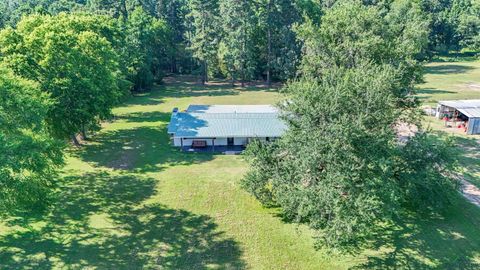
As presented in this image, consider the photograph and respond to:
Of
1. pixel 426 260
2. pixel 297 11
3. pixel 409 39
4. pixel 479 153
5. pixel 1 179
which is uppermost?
pixel 297 11

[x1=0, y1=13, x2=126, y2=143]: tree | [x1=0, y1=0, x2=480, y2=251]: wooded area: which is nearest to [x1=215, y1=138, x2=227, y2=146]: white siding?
[x1=0, y1=0, x2=480, y2=251]: wooded area

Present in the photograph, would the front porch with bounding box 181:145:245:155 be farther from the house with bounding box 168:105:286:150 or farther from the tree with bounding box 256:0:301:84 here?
the tree with bounding box 256:0:301:84

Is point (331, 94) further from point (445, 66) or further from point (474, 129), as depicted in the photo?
point (445, 66)

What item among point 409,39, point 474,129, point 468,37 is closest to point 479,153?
point 474,129

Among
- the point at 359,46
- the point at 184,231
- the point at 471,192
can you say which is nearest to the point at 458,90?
the point at 471,192

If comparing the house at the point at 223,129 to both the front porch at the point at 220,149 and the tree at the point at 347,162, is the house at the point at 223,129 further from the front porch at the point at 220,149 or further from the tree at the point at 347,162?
the tree at the point at 347,162

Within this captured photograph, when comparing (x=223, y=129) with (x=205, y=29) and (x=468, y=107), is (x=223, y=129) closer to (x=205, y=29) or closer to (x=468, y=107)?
(x=468, y=107)
